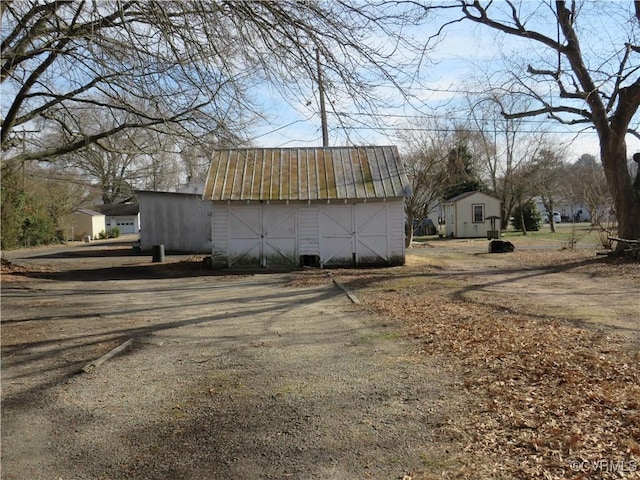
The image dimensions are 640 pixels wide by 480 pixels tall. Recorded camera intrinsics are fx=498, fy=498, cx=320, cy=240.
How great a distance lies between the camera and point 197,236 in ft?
97.0

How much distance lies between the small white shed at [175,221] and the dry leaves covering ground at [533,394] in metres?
21.6

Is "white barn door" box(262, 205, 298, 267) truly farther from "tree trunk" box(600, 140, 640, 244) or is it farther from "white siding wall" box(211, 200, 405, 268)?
"tree trunk" box(600, 140, 640, 244)

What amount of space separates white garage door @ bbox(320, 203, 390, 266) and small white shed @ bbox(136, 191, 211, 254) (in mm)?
11602

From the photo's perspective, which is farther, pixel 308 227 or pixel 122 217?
pixel 122 217

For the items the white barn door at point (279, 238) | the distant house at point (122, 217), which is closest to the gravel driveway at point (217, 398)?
the white barn door at point (279, 238)

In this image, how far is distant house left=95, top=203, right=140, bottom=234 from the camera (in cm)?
6506

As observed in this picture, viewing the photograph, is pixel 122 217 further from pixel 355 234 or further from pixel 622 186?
pixel 622 186

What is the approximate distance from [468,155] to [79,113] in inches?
1373

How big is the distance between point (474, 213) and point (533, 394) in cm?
3746

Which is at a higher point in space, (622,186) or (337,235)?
(622,186)

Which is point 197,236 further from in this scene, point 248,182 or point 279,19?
point 279,19

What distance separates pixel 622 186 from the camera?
60.0 ft

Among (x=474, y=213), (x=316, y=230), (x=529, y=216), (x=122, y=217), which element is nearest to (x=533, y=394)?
(x=316, y=230)

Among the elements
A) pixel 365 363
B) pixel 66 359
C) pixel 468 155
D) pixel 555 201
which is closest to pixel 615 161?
pixel 365 363
